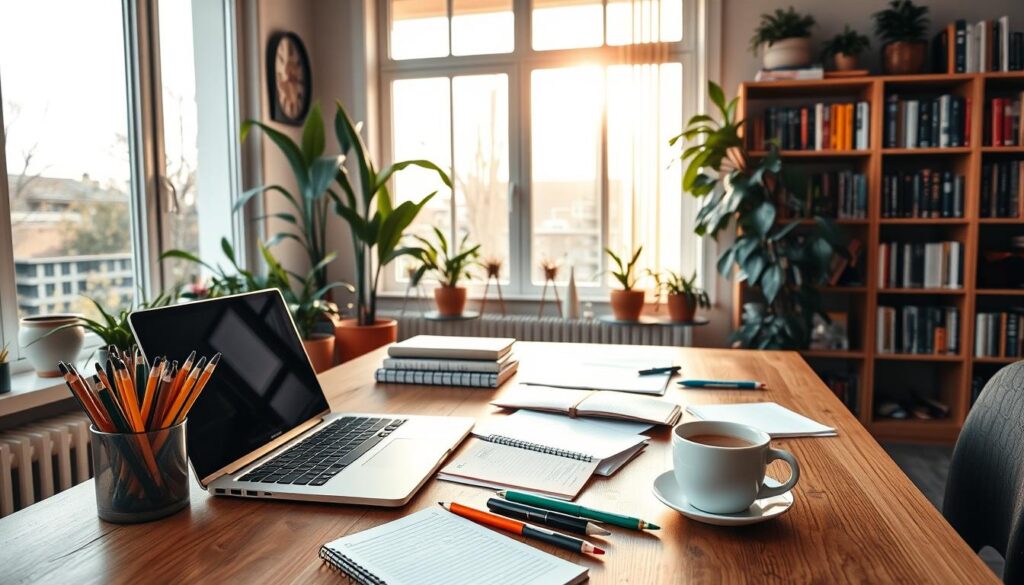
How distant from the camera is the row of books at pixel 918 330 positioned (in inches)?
128

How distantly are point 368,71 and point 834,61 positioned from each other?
7.81 feet

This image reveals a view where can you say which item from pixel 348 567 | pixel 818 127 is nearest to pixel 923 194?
pixel 818 127

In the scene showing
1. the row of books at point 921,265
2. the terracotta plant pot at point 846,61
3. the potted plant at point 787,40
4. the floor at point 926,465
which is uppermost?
the potted plant at point 787,40

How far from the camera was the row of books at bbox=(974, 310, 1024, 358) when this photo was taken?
3.15 metres

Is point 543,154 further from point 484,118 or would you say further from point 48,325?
point 48,325

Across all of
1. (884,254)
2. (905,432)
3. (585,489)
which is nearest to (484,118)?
(884,254)

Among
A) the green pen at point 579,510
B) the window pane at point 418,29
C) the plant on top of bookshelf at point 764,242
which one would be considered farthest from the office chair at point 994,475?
the window pane at point 418,29

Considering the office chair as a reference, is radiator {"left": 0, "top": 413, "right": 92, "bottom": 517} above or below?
below

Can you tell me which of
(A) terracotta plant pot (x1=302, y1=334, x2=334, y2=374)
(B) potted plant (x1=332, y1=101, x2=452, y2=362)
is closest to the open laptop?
(A) terracotta plant pot (x1=302, y1=334, x2=334, y2=374)

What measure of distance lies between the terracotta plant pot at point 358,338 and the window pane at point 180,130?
68cm

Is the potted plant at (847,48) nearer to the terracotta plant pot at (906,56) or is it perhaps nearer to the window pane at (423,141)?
the terracotta plant pot at (906,56)

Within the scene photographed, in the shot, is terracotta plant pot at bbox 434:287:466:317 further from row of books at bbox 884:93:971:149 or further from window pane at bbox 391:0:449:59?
row of books at bbox 884:93:971:149

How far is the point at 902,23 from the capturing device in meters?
3.13

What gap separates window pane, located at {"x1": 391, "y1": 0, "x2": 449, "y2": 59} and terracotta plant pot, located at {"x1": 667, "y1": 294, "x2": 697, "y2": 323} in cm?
187
